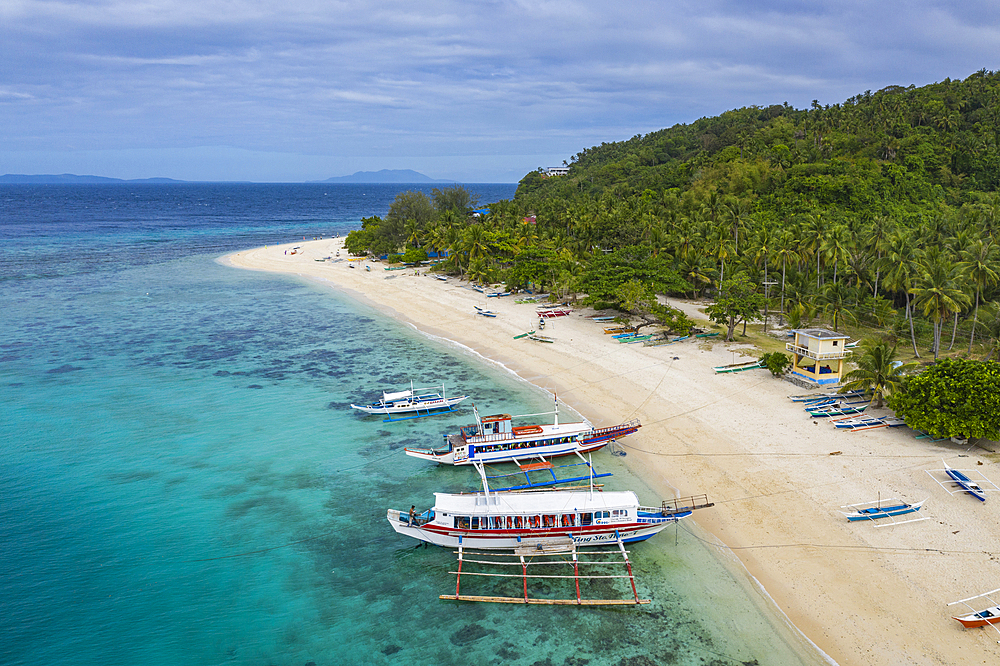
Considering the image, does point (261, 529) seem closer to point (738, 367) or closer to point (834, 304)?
point (738, 367)

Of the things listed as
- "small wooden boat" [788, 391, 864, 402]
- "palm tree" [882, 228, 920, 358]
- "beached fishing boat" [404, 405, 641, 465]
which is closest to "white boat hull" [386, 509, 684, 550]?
"beached fishing boat" [404, 405, 641, 465]

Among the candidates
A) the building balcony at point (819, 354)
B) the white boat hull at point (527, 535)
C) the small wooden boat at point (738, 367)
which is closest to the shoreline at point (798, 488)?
the small wooden boat at point (738, 367)

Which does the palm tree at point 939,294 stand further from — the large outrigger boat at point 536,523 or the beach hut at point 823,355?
the large outrigger boat at point 536,523

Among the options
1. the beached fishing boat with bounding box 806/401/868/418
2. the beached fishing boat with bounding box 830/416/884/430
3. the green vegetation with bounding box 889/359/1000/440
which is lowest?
the beached fishing boat with bounding box 830/416/884/430

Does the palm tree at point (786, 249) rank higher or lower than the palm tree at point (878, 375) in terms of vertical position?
higher

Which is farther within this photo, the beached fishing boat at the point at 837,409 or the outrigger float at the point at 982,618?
the beached fishing boat at the point at 837,409

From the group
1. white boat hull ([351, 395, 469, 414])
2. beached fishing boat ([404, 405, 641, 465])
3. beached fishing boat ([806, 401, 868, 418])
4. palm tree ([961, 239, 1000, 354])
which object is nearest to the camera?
beached fishing boat ([404, 405, 641, 465])

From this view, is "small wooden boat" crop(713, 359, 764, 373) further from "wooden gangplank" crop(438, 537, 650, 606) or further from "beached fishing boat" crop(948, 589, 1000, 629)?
"beached fishing boat" crop(948, 589, 1000, 629)
